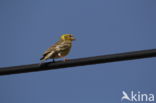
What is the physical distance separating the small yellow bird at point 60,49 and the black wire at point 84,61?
1.92 m

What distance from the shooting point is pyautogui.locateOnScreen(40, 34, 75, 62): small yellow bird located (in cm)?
831

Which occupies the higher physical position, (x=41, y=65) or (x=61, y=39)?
(x=61, y=39)

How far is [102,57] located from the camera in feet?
18.1

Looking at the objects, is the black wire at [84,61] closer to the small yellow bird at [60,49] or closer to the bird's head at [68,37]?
the small yellow bird at [60,49]

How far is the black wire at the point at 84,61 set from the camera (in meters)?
5.34

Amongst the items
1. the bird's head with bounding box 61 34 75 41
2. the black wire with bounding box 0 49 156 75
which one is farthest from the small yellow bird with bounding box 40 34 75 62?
the black wire with bounding box 0 49 156 75

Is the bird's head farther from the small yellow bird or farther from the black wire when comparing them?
the black wire

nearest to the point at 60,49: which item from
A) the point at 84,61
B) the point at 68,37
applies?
the point at 68,37

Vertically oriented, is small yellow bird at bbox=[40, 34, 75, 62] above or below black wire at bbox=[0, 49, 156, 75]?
above

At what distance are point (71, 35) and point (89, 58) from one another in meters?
4.52

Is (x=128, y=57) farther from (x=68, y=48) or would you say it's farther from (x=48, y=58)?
(x=68, y=48)

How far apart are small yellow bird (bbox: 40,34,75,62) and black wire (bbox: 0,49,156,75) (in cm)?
192

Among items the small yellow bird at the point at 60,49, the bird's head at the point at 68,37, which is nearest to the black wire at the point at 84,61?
the small yellow bird at the point at 60,49

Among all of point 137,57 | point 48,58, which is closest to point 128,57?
point 137,57
